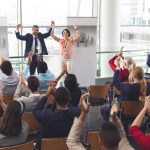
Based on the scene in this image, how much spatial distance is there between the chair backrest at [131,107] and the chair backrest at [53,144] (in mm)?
2003

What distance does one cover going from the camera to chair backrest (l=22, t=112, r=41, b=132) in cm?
401

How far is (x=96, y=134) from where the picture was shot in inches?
127

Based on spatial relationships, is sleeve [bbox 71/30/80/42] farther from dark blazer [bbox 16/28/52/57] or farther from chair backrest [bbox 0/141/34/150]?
chair backrest [bbox 0/141/34/150]

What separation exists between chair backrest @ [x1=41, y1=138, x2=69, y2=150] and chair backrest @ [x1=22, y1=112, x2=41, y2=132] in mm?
1030

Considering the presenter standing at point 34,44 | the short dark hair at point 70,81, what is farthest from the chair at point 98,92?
the presenter standing at point 34,44

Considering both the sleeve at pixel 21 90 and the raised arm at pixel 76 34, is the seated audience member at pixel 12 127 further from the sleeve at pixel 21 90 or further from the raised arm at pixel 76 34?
the raised arm at pixel 76 34

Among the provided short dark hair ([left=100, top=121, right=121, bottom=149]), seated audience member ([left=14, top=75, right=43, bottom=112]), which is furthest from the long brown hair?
short dark hair ([left=100, top=121, right=121, bottom=149])

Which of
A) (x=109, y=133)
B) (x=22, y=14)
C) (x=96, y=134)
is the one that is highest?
(x=22, y=14)

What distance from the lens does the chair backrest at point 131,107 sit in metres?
4.89

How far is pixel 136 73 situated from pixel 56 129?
83.2 inches

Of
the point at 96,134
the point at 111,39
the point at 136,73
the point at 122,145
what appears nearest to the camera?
the point at 122,145

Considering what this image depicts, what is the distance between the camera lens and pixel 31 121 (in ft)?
13.4

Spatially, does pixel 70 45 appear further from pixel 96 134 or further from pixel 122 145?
pixel 122 145

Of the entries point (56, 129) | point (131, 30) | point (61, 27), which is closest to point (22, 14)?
point (61, 27)
